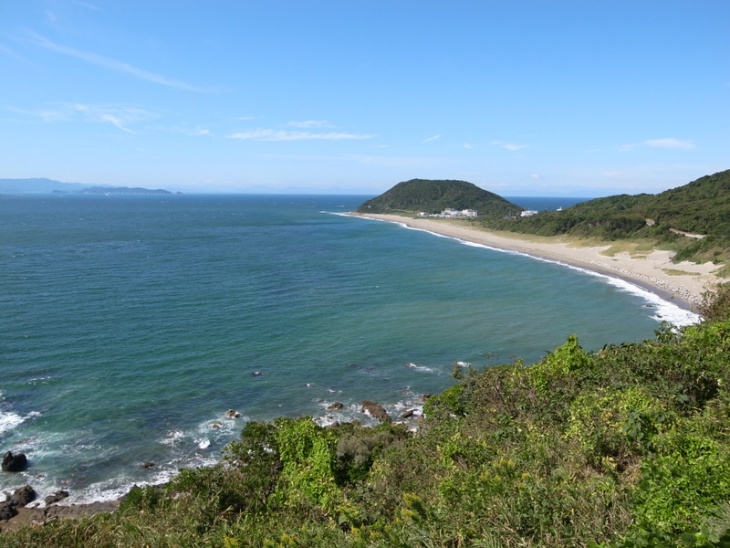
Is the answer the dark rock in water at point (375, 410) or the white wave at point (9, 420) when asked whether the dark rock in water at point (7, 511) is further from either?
the dark rock in water at point (375, 410)

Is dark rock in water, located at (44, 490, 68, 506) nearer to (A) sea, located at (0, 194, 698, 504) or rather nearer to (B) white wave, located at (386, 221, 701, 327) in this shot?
(A) sea, located at (0, 194, 698, 504)

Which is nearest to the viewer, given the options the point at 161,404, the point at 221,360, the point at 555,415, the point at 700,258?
the point at 555,415

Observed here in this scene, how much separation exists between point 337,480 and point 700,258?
73790 mm

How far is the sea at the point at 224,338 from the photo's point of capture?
2527 cm

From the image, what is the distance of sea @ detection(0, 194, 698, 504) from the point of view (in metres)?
25.3

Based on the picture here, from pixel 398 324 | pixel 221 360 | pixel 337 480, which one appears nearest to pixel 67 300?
pixel 221 360

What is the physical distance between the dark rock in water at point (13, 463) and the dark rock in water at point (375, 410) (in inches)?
659

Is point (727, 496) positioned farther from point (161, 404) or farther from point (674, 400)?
point (161, 404)

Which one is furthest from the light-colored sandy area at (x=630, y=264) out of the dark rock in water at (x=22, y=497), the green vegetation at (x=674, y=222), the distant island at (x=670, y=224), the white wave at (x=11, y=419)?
the white wave at (x=11, y=419)

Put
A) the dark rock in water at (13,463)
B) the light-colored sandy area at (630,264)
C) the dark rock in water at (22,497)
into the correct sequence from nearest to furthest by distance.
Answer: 1. the dark rock in water at (22,497)
2. the dark rock in water at (13,463)
3. the light-colored sandy area at (630,264)

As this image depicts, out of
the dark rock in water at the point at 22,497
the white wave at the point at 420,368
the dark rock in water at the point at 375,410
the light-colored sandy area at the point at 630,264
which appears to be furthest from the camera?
the light-colored sandy area at the point at 630,264

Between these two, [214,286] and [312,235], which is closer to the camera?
[214,286]

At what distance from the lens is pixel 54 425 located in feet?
85.0

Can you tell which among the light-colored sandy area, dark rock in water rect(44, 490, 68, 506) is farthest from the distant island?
dark rock in water rect(44, 490, 68, 506)
